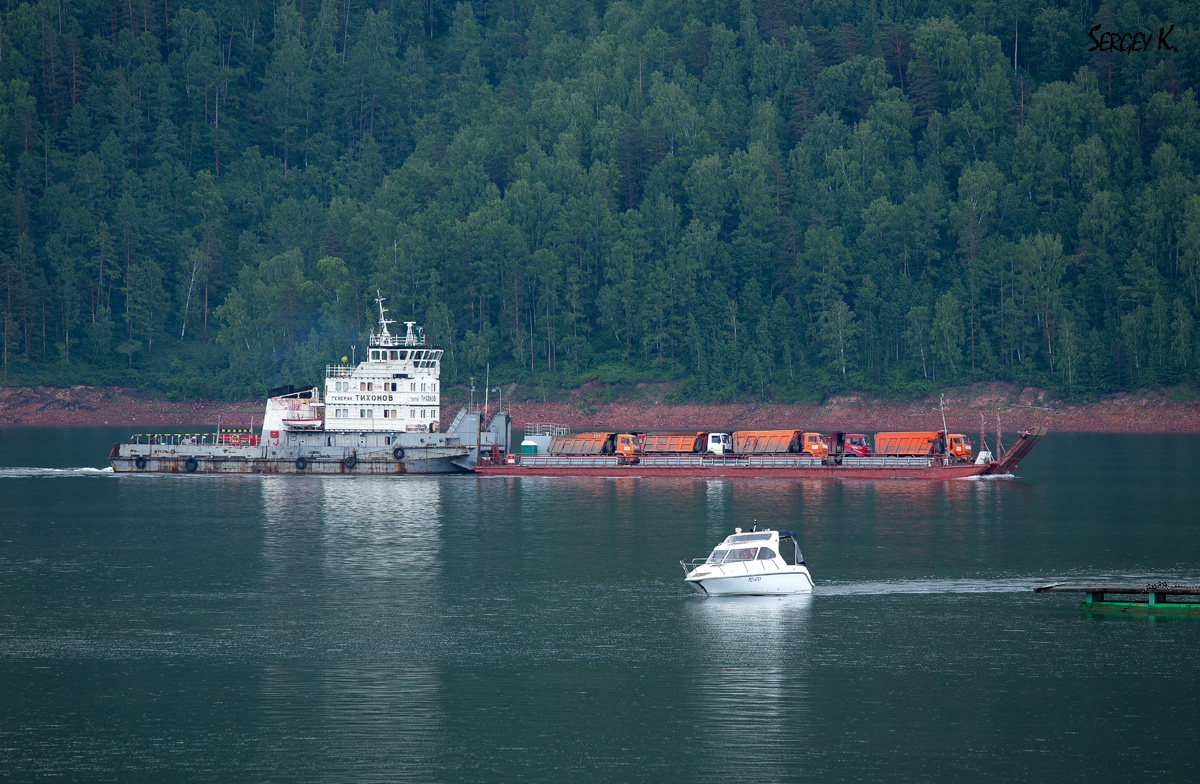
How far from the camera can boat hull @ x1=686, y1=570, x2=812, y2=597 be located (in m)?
54.9

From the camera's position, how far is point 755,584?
5528 centimetres

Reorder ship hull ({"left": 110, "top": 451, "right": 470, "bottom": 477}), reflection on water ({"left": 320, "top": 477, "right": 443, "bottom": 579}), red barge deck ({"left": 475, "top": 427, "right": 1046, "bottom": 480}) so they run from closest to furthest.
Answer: reflection on water ({"left": 320, "top": 477, "right": 443, "bottom": 579})
red barge deck ({"left": 475, "top": 427, "right": 1046, "bottom": 480})
ship hull ({"left": 110, "top": 451, "right": 470, "bottom": 477})

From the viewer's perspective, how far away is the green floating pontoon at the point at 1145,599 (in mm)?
51094

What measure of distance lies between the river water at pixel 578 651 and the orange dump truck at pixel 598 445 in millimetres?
26283

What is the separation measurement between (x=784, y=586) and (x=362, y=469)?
5778 cm

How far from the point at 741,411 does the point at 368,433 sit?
75.2 meters

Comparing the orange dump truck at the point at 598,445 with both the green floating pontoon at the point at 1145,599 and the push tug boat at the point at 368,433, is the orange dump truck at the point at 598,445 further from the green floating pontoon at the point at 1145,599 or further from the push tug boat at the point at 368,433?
the green floating pontoon at the point at 1145,599

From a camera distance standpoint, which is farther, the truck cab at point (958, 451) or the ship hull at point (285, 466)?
the ship hull at point (285, 466)

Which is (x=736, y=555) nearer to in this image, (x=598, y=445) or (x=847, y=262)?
(x=598, y=445)

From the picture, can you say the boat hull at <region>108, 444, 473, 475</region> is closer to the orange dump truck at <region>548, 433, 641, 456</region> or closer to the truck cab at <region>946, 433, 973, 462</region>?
the orange dump truck at <region>548, 433, 641, 456</region>

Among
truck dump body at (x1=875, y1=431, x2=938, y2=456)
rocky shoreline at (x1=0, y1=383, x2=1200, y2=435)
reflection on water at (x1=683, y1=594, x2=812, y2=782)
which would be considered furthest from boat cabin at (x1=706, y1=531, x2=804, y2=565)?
rocky shoreline at (x1=0, y1=383, x2=1200, y2=435)

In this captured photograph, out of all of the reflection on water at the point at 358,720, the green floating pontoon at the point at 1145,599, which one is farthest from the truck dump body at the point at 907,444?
the reflection on water at the point at 358,720
